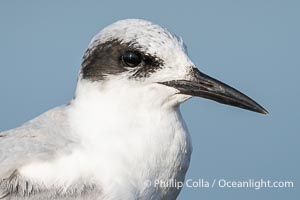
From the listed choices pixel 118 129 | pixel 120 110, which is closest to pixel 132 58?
pixel 120 110

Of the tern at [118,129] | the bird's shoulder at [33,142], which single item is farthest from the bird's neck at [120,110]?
the bird's shoulder at [33,142]

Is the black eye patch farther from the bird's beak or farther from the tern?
the bird's beak

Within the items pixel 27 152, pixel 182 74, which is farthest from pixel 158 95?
pixel 27 152

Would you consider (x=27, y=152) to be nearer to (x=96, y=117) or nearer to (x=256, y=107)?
(x=96, y=117)

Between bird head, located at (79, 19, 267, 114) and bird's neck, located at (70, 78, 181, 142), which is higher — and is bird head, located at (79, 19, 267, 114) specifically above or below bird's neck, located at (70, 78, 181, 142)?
above

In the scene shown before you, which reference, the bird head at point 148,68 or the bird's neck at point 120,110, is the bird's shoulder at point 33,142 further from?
the bird head at point 148,68

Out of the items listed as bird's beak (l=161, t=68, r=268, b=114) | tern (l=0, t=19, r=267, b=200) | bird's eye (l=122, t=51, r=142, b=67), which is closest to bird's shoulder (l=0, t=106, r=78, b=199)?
tern (l=0, t=19, r=267, b=200)
